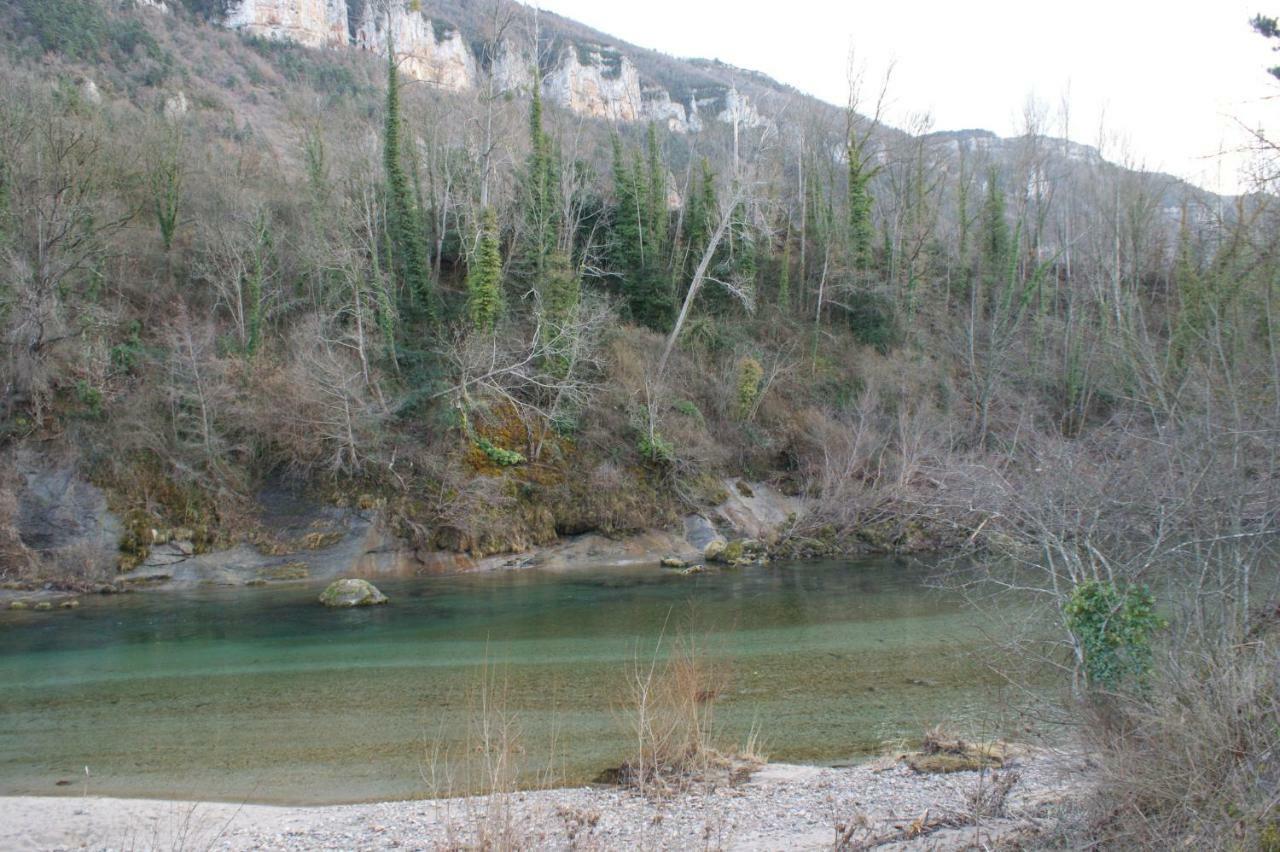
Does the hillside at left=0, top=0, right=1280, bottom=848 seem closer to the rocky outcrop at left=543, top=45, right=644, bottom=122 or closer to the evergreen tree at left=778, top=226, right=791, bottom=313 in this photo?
the evergreen tree at left=778, top=226, right=791, bottom=313

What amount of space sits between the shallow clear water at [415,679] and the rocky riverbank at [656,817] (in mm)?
934

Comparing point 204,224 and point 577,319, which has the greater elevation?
point 204,224

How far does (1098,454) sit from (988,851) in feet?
20.3

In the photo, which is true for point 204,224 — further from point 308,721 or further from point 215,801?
point 215,801

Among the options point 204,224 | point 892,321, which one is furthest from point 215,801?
point 892,321

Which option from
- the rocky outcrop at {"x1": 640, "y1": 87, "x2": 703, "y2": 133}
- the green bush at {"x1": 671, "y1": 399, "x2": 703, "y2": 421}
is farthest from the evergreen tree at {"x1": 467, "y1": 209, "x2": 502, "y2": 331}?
the rocky outcrop at {"x1": 640, "y1": 87, "x2": 703, "y2": 133}

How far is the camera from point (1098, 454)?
10.9 meters

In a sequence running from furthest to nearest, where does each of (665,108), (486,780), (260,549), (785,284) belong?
(665,108)
(785,284)
(260,549)
(486,780)

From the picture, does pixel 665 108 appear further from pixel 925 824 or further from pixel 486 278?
pixel 925 824

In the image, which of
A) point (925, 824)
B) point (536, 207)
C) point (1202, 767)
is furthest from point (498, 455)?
point (1202, 767)

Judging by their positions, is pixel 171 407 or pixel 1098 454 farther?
pixel 171 407

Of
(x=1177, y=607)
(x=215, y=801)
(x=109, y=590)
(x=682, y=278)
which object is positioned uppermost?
(x=682, y=278)

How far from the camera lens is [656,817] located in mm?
8391

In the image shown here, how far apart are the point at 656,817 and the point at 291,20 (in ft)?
348
